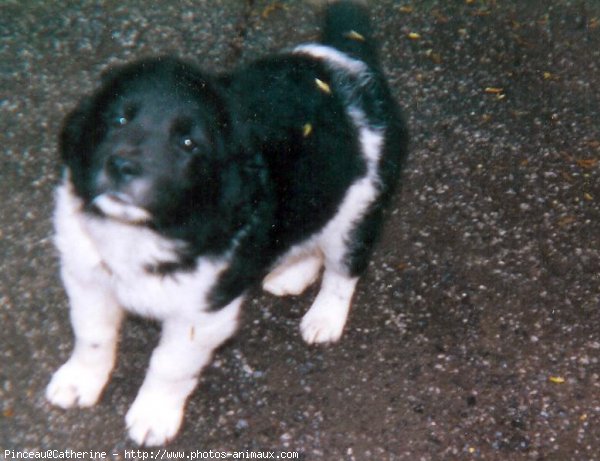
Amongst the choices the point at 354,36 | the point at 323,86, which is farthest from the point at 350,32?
the point at 323,86

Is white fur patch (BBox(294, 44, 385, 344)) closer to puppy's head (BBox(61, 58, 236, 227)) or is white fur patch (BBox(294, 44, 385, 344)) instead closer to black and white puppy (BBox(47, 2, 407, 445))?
black and white puppy (BBox(47, 2, 407, 445))

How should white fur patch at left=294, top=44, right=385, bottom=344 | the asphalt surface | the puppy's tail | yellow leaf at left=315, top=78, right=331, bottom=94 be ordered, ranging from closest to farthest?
yellow leaf at left=315, top=78, right=331, bottom=94, white fur patch at left=294, top=44, right=385, bottom=344, the asphalt surface, the puppy's tail

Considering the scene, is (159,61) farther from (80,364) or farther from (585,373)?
(585,373)

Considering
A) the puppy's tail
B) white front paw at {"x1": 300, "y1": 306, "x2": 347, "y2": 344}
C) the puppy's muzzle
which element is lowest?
white front paw at {"x1": 300, "y1": 306, "x2": 347, "y2": 344}

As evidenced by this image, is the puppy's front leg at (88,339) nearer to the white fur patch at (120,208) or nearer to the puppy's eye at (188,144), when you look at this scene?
the white fur patch at (120,208)

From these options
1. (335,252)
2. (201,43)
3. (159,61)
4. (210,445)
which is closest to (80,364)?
(210,445)

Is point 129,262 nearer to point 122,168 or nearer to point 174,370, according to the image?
point 122,168

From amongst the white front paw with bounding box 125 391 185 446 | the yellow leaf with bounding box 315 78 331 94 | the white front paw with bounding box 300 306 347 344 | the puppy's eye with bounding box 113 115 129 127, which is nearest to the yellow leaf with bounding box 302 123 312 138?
the yellow leaf with bounding box 315 78 331 94
